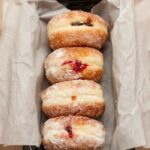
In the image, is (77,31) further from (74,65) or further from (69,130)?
(69,130)

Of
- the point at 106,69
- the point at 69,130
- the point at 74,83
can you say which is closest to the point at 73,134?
the point at 69,130

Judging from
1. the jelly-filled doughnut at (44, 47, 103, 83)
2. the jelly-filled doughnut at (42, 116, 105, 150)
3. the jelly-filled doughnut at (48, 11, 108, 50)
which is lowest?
the jelly-filled doughnut at (42, 116, 105, 150)

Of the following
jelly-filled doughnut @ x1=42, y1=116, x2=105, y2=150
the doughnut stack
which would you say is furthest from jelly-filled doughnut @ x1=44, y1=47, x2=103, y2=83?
jelly-filled doughnut @ x1=42, y1=116, x2=105, y2=150

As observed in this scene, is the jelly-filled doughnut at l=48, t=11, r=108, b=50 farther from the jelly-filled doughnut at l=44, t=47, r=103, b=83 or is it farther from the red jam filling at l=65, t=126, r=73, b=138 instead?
the red jam filling at l=65, t=126, r=73, b=138

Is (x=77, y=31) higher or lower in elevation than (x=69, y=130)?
higher

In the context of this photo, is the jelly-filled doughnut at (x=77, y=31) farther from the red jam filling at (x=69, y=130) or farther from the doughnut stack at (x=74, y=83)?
the red jam filling at (x=69, y=130)

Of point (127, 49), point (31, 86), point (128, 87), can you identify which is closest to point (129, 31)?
point (127, 49)

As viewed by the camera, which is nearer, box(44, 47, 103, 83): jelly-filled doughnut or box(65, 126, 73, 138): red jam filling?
box(65, 126, 73, 138): red jam filling

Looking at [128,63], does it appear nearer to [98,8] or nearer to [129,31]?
[129,31]

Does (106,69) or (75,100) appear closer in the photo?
(75,100)

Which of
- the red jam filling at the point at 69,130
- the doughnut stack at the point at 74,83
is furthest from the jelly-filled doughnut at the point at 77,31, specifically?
the red jam filling at the point at 69,130
